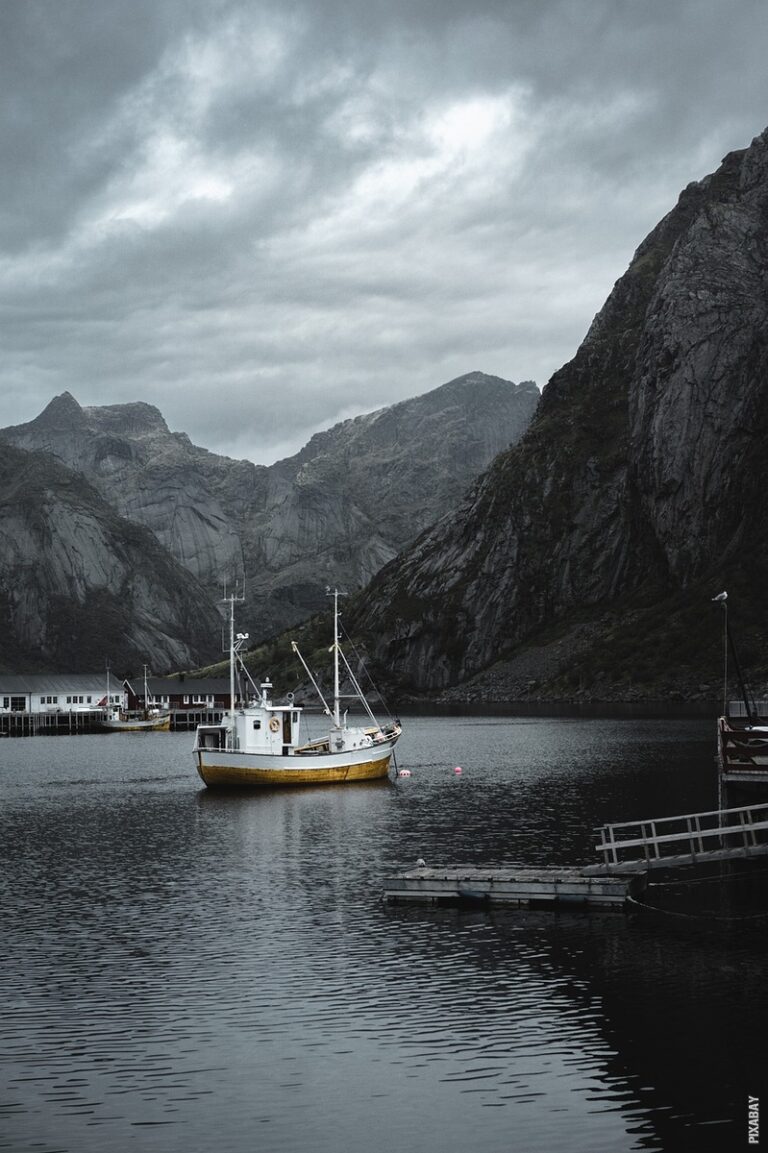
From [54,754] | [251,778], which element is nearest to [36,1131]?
[251,778]

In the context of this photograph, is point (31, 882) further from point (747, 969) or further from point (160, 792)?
point (160, 792)

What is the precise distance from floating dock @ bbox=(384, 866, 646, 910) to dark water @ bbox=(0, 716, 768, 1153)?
4.42 ft

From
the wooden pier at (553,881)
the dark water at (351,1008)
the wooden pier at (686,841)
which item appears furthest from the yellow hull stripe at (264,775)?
the wooden pier at (553,881)

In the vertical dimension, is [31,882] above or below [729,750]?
below

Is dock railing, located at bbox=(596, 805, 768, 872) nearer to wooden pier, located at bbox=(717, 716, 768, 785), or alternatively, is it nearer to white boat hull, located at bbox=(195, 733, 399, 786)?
wooden pier, located at bbox=(717, 716, 768, 785)

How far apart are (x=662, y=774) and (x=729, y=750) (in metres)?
48.6

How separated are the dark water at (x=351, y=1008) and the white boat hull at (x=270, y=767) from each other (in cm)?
3463

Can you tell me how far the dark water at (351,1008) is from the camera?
100ft

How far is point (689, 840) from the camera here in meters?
69.2

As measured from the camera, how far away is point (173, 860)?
72.4 m

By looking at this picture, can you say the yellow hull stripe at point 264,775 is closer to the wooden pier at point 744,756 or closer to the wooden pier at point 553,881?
the wooden pier at point 744,756

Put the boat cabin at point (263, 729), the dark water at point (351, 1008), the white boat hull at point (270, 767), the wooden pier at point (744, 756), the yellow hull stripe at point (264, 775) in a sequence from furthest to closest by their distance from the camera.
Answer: the boat cabin at point (263, 729)
the yellow hull stripe at point (264, 775)
the white boat hull at point (270, 767)
the wooden pier at point (744, 756)
the dark water at point (351, 1008)

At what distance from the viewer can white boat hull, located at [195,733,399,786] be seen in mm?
113938

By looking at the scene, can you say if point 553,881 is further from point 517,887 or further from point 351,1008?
point 351,1008
